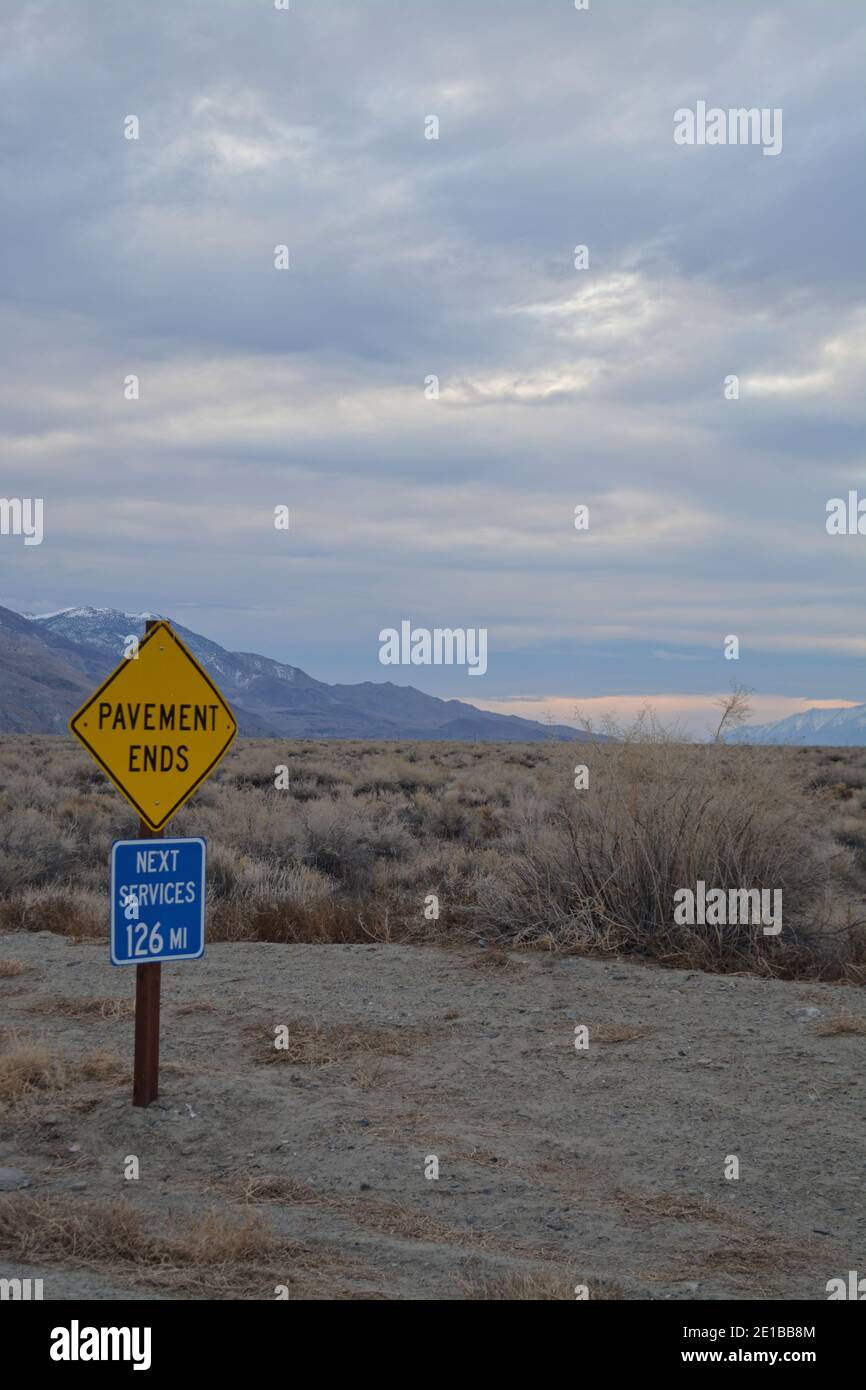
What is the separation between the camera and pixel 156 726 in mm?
6805

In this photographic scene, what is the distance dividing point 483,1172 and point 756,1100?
1921 millimetres

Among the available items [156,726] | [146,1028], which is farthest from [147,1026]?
[156,726]

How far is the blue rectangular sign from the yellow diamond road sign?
21cm

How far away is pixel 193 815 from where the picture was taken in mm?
18891

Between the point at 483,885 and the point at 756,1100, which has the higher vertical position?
the point at 483,885

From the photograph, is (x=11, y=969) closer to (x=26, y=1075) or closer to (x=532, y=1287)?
(x=26, y=1075)

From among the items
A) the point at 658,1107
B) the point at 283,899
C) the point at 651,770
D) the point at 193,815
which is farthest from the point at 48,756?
the point at 658,1107

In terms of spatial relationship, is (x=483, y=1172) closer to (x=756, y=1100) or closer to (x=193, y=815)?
(x=756, y=1100)

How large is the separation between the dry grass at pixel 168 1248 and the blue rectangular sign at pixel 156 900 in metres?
1.47

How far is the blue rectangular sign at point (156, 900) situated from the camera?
6.55 metres

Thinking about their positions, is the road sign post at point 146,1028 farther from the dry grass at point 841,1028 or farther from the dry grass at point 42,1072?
the dry grass at point 841,1028

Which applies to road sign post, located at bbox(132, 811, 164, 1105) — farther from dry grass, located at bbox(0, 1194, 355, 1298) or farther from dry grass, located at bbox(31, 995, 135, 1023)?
dry grass, located at bbox(31, 995, 135, 1023)

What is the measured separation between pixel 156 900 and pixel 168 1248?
2.12m
